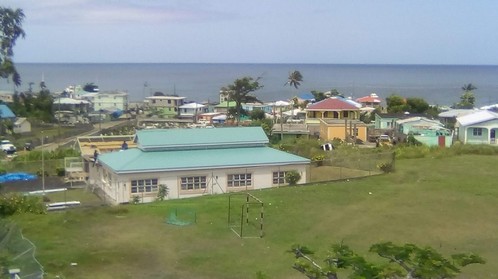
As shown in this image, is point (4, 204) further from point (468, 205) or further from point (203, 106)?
point (203, 106)

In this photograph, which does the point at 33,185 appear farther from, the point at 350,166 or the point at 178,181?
the point at 350,166

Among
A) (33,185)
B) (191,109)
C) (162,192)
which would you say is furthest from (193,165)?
(191,109)

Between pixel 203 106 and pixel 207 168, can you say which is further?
pixel 203 106

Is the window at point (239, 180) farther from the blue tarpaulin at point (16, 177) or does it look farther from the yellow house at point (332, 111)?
the yellow house at point (332, 111)

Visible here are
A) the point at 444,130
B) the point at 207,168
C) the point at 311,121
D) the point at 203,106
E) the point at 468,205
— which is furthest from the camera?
the point at 203,106

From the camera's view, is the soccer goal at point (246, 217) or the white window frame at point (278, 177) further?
the white window frame at point (278, 177)

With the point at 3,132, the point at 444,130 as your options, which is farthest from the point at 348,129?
the point at 3,132

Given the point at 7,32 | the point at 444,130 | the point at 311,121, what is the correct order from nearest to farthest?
the point at 7,32
the point at 444,130
the point at 311,121

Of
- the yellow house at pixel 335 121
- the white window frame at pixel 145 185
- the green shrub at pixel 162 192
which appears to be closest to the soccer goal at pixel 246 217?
the green shrub at pixel 162 192
